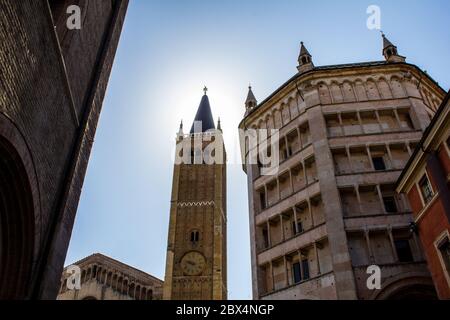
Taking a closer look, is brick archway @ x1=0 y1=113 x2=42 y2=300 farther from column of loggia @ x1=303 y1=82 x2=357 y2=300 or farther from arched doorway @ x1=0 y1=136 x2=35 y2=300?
column of loggia @ x1=303 y1=82 x2=357 y2=300

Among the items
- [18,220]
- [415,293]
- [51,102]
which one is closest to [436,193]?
[415,293]

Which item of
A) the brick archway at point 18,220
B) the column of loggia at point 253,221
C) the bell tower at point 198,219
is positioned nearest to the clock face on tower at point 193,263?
the bell tower at point 198,219

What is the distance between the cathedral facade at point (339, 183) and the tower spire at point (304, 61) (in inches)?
4.2

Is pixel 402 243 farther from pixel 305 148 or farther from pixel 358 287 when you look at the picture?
pixel 305 148

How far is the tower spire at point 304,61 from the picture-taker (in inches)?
1131

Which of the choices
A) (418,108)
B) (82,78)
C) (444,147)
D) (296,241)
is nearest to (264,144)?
(296,241)

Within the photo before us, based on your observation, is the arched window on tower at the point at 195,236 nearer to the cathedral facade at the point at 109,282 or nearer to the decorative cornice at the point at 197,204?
the decorative cornice at the point at 197,204

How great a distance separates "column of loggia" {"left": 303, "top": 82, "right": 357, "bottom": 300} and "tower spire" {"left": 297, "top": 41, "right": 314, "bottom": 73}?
242 cm

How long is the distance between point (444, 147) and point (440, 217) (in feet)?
8.55

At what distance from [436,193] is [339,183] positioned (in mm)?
7719

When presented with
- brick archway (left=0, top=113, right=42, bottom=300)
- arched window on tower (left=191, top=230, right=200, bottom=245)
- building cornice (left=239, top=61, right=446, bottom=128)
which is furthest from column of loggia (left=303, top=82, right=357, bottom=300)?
arched window on tower (left=191, top=230, right=200, bottom=245)

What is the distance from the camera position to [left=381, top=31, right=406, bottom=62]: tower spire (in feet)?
91.2

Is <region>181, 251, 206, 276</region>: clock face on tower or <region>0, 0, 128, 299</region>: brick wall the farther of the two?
<region>181, 251, 206, 276</region>: clock face on tower

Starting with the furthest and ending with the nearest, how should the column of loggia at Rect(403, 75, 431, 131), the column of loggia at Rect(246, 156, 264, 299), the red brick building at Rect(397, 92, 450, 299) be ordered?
the column of loggia at Rect(403, 75, 431, 131), the column of loggia at Rect(246, 156, 264, 299), the red brick building at Rect(397, 92, 450, 299)
